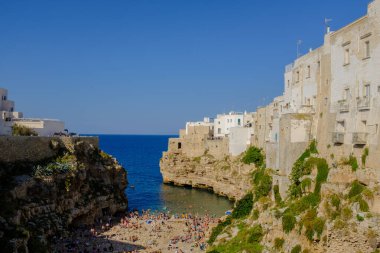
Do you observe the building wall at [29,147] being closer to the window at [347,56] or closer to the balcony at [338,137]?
the balcony at [338,137]

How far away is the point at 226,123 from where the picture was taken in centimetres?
7562

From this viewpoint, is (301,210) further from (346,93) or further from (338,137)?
(346,93)

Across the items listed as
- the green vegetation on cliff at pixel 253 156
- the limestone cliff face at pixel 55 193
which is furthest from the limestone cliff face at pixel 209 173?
the limestone cliff face at pixel 55 193

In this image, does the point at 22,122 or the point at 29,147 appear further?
the point at 22,122

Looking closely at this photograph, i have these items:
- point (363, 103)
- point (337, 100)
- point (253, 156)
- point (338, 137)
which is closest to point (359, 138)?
point (363, 103)

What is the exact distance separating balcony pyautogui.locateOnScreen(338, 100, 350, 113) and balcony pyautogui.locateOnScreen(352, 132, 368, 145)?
2.17m

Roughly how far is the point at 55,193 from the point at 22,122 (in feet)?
53.2

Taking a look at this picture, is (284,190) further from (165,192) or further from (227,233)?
(165,192)

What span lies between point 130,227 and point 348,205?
79.5ft

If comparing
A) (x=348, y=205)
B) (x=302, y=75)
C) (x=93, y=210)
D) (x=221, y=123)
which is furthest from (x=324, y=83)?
(x=221, y=123)

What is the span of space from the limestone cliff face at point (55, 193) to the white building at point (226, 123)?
28.6 meters

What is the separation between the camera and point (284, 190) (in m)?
28.8

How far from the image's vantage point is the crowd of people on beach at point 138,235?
33.9 meters

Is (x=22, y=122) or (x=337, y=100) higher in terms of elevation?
(x=337, y=100)
